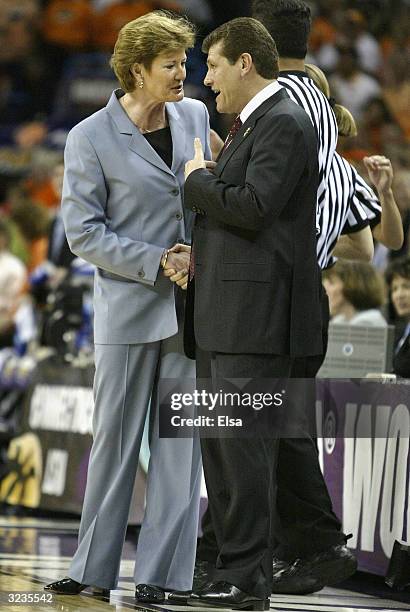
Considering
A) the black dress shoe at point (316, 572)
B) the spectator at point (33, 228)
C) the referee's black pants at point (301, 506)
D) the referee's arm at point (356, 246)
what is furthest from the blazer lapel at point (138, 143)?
the spectator at point (33, 228)

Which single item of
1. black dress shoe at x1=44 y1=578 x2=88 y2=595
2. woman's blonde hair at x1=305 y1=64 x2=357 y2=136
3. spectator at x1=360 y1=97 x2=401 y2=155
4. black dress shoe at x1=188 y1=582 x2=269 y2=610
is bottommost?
black dress shoe at x1=44 y1=578 x2=88 y2=595

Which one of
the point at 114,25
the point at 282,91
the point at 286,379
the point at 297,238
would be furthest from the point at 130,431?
the point at 114,25

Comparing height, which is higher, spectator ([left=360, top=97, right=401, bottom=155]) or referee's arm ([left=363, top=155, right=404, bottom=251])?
spectator ([left=360, top=97, right=401, bottom=155])

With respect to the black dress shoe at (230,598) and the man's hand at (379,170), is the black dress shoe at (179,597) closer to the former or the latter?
the black dress shoe at (230,598)

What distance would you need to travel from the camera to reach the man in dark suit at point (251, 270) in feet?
13.4

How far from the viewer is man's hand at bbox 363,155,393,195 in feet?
17.6

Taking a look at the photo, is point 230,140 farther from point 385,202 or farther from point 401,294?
point 401,294

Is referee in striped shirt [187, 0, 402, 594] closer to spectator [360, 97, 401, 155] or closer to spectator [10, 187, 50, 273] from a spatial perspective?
spectator [360, 97, 401, 155]

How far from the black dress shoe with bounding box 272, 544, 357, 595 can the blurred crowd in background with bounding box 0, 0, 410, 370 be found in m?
1.91

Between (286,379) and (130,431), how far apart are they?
2.04 feet

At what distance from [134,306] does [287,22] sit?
1201 millimetres

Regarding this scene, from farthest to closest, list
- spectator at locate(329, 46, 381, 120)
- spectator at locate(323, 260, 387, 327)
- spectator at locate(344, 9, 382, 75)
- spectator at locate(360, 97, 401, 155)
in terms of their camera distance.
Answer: spectator at locate(344, 9, 382, 75), spectator at locate(329, 46, 381, 120), spectator at locate(360, 97, 401, 155), spectator at locate(323, 260, 387, 327)

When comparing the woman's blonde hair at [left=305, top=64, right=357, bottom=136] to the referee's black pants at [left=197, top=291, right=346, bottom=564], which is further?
the woman's blonde hair at [left=305, top=64, right=357, bottom=136]

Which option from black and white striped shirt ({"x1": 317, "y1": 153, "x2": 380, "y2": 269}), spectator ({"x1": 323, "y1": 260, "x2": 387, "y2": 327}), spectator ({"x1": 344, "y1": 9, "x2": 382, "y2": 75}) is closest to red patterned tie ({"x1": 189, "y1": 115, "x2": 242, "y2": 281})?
black and white striped shirt ({"x1": 317, "y1": 153, "x2": 380, "y2": 269})
